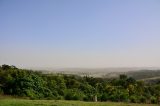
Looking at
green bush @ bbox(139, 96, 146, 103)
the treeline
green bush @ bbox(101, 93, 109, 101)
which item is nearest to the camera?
the treeline

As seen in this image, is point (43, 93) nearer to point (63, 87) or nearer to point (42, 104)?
point (63, 87)

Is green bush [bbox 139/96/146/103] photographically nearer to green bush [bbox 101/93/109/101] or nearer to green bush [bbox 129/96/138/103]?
green bush [bbox 129/96/138/103]

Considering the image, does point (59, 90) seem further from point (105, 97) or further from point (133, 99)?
point (133, 99)

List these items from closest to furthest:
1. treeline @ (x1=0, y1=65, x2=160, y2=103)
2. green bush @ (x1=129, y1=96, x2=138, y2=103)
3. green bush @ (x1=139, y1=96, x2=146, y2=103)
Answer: green bush @ (x1=129, y1=96, x2=138, y2=103)
treeline @ (x1=0, y1=65, x2=160, y2=103)
green bush @ (x1=139, y1=96, x2=146, y2=103)

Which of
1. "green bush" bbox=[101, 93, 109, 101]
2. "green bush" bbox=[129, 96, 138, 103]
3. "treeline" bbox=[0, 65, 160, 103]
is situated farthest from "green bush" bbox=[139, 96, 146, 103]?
"green bush" bbox=[101, 93, 109, 101]

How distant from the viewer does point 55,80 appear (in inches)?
1478

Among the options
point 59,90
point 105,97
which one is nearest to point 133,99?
point 105,97

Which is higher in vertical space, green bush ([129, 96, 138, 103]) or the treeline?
the treeline

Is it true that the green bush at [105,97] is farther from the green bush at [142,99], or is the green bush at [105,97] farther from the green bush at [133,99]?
the green bush at [142,99]

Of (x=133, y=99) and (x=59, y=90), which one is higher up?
(x=59, y=90)

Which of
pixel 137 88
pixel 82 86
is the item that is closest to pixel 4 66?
pixel 82 86

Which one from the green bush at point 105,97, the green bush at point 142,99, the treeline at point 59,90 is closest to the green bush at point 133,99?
the treeline at point 59,90

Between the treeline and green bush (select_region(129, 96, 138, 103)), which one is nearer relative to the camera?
green bush (select_region(129, 96, 138, 103))

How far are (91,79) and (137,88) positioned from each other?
756cm
